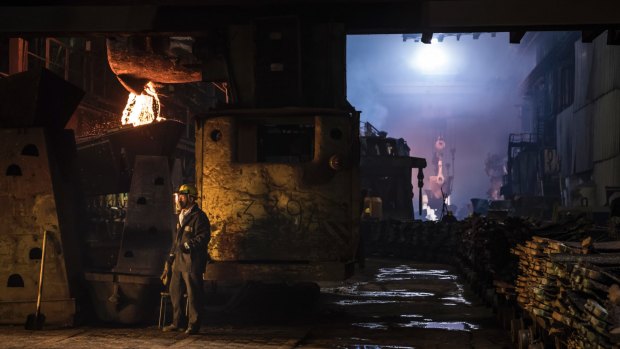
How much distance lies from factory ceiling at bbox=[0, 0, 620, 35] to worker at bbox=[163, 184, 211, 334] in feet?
9.99

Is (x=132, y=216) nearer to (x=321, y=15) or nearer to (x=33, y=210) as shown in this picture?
(x=33, y=210)

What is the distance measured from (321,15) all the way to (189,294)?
4.71 metres

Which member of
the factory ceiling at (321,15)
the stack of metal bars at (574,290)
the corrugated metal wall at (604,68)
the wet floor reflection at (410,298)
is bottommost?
the wet floor reflection at (410,298)

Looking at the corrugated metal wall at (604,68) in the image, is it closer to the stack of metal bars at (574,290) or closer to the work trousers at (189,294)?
the stack of metal bars at (574,290)

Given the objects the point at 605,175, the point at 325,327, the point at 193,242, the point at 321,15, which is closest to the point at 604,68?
the point at 605,175

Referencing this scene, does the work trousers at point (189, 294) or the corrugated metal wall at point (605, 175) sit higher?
the corrugated metal wall at point (605, 175)

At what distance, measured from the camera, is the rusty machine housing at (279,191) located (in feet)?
33.7

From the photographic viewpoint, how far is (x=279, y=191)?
34.2 ft

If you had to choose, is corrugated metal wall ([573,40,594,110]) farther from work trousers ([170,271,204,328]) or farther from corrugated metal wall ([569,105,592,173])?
work trousers ([170,271,204,328])

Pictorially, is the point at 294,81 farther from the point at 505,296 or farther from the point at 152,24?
the point at 505,296

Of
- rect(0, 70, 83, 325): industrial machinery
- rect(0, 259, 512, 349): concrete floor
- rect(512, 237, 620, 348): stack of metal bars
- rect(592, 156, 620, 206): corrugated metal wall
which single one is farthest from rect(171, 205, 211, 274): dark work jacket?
rect(592, 156, 620, 206): corrugated metal wall

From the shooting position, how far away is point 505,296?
34.9 feet

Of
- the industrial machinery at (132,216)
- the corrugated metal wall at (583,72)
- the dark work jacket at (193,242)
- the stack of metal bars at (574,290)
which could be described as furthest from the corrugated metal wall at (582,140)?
the dark work jacket at (193,242)

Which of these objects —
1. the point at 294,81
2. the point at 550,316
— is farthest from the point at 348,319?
the point at 550,316
